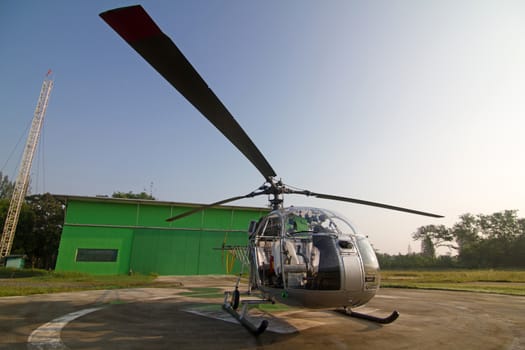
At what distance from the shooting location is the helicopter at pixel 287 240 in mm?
3351

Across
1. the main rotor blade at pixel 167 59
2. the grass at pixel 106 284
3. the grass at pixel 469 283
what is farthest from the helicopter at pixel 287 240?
the grass at pixel 469 283

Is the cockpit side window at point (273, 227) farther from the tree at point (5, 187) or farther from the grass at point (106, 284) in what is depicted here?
the tree at point (5, 187)

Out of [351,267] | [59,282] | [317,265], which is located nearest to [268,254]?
[317,265]

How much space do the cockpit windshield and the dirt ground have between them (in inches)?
83.2

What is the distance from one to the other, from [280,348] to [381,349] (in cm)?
179

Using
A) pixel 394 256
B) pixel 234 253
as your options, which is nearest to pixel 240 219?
pixel 234 253

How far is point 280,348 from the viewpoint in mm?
5098

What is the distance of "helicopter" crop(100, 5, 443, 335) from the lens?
3.35m

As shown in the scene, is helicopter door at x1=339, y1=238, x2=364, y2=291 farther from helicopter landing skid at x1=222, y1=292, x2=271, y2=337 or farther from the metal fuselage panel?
helicopter landing skid at x1=222, y1=292, x2=271, y2=337

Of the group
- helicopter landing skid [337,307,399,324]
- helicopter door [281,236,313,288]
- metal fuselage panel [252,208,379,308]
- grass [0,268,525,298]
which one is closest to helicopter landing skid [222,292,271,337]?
metal fuselage panel [252,208,379,308]

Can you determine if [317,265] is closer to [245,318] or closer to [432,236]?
[245,318]

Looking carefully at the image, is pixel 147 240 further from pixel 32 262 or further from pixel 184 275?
pixel 32 262

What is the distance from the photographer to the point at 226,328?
6.58 meters

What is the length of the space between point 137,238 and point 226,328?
21.5 metres
